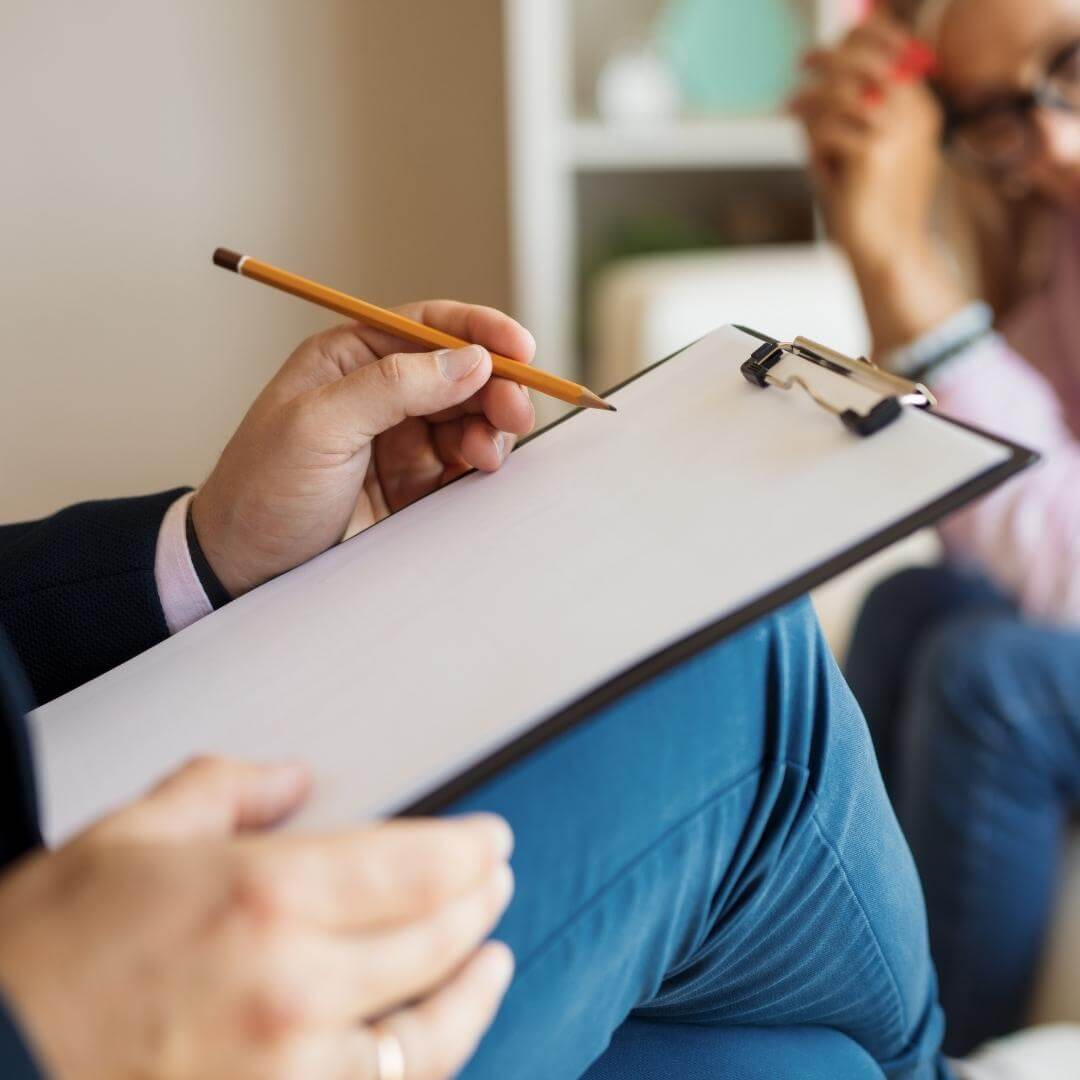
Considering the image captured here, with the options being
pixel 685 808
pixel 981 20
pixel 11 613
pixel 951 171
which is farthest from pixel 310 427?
pixel 951 171

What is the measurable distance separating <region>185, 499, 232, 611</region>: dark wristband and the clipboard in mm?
41

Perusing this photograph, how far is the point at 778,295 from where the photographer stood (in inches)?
61.4

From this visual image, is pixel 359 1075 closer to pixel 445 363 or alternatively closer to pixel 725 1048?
pixel 725 1048

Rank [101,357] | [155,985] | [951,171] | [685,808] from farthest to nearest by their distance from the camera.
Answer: [101,357], [951,171], [685,808], [155,985]

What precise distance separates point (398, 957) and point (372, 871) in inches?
0.9

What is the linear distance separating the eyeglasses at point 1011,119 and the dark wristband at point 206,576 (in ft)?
2.78

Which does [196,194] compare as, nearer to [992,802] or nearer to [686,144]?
[686,144]

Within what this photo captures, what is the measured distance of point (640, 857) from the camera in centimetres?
38

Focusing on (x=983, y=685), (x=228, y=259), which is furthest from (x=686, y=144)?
(x=228, y=259)

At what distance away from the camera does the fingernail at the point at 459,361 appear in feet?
1.82

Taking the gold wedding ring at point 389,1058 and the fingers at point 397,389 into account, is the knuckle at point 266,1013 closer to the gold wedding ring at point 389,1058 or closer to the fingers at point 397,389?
the gold wedding ring at point 389,1058

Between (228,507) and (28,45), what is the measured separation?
43.2 inches

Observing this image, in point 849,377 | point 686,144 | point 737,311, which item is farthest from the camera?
point 686,144

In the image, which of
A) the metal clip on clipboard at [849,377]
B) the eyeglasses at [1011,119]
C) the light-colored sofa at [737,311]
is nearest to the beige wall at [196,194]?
the light-colored sofa at [737,311]
